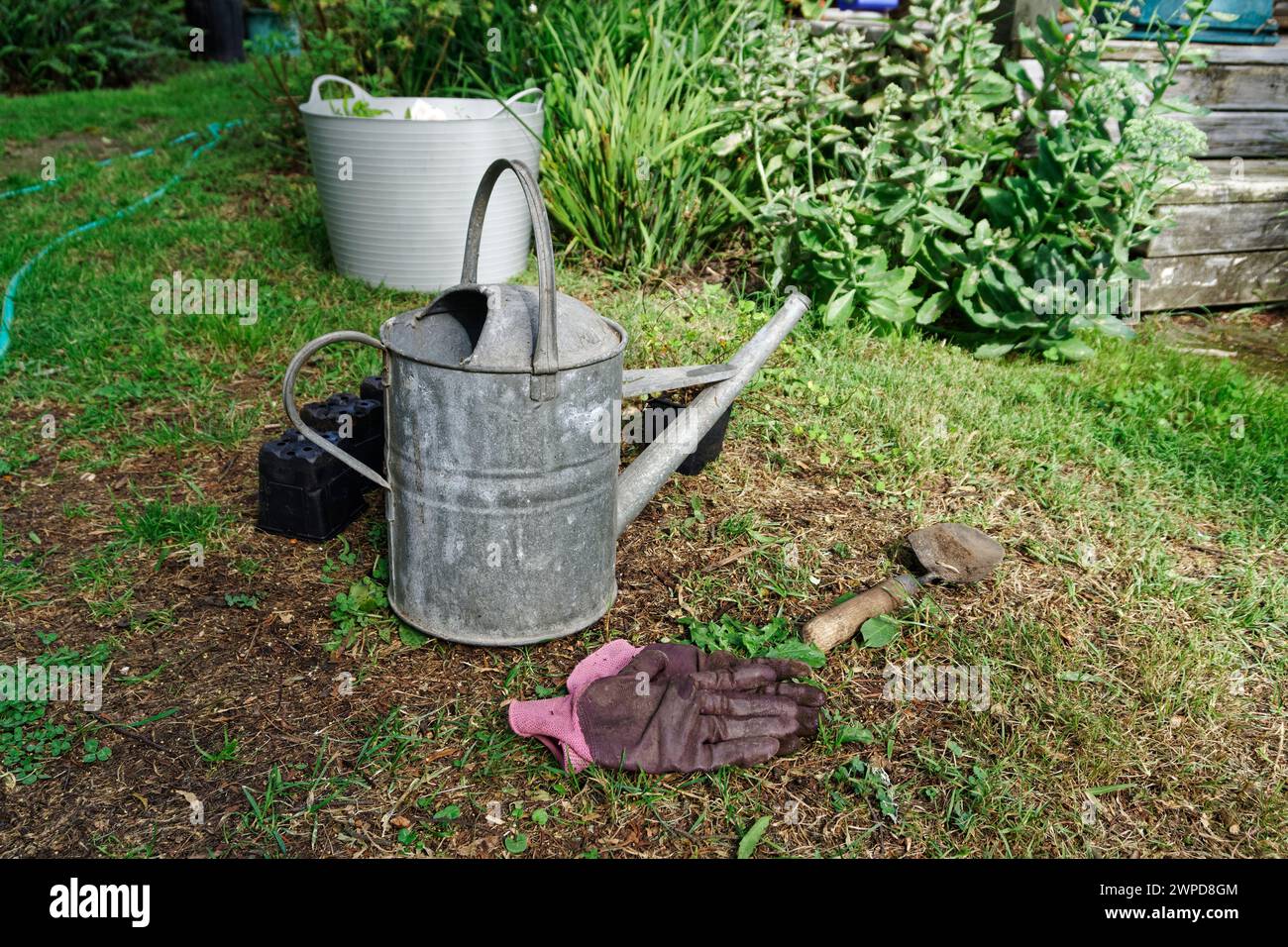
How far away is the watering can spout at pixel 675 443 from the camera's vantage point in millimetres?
2260

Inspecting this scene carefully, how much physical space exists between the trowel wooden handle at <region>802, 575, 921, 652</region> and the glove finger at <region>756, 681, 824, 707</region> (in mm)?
172

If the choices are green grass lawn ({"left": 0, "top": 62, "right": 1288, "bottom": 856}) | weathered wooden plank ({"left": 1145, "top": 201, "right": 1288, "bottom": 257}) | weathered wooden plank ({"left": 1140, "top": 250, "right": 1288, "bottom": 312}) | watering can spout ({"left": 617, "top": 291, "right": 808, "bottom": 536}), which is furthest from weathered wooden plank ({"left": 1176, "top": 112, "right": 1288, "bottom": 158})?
watering can spout ({"left": 617, "top": 291, "right": 808, "bottom": 536})

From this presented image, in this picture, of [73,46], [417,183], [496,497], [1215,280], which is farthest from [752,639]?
[73,46]

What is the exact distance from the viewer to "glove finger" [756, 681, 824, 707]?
1972mm

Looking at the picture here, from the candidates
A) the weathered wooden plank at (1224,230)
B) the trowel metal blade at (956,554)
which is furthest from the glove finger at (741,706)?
the weathered wooden plank at (1224,230)

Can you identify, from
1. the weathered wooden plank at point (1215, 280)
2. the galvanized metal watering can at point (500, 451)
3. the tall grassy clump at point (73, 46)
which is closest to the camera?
the galvanized metal watering can at point (500, 451)

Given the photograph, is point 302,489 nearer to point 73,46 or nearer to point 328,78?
point 328,78

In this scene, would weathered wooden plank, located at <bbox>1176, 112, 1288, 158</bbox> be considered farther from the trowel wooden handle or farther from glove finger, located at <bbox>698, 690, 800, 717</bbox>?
glove finger, located at <bbox>698, 690, 800, 717</bbox>

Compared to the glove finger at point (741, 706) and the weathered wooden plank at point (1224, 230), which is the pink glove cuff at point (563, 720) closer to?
the glove finger at point (741, 706)

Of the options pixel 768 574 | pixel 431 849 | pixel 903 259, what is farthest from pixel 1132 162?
pixel 431 849

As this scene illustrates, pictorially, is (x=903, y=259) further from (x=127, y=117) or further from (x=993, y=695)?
(x=127, y=117)

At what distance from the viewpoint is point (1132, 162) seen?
337cm

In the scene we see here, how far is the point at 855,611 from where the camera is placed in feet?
7.27

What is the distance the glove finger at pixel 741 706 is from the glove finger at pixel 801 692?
0.03 m
